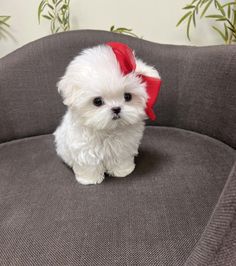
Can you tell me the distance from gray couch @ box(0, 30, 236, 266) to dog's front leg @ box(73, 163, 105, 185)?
0.10ft

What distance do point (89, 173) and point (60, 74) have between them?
62cm

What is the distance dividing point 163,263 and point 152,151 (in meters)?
0.62

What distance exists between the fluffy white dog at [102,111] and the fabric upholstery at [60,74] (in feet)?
1.39

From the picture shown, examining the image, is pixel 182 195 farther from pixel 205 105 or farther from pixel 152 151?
pixel 205 105

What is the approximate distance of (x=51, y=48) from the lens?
4.98ft

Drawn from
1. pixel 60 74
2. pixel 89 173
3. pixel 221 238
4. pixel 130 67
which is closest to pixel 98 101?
pixel 130 67

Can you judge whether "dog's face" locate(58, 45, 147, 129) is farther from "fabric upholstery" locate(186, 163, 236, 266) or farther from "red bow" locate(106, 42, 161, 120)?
"fabric upholstery" locate(186, 163, 236, 266)

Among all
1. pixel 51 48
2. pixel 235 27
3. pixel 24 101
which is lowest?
pixel 24 101

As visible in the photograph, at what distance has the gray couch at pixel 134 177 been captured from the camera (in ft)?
2.84

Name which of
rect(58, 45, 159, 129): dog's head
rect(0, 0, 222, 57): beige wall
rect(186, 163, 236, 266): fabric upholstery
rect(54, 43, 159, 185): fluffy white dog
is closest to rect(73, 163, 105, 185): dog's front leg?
rect(54, 43, 159, 185): fluffy white dog

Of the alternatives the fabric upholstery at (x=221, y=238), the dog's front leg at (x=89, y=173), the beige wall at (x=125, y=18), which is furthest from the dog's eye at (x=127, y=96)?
the beige wall at (x=125, y=18)

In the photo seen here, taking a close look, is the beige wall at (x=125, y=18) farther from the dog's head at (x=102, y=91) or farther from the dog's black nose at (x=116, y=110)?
the dog's black nose at (x=116, y=110)

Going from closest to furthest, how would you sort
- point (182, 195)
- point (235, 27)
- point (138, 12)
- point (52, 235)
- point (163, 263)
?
point (163, 263) → point (52, 235) → point (182, 195) → point (235, 27) → point (138, 12)

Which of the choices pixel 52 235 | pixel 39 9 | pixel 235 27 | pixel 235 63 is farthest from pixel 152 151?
pixel 39 9
